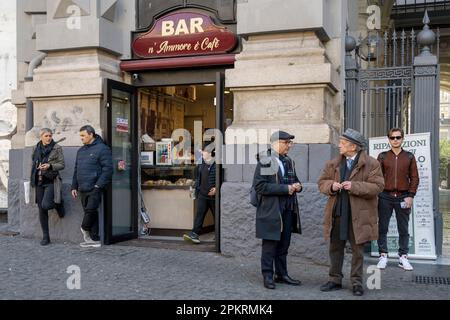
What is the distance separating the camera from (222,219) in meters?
7.64

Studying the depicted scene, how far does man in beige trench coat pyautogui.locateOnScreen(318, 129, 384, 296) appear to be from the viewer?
5.54 meters

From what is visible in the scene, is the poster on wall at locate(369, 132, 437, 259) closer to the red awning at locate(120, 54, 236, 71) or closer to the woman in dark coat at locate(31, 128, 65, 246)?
the red awning at locate(120, 54, 236, 71)

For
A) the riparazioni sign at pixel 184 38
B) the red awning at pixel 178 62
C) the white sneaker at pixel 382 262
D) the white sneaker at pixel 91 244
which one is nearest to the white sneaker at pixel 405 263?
the white sneaker at pixel 382 262

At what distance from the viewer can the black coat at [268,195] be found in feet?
18.9

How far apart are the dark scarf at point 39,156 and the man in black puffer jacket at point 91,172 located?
53 centimetres

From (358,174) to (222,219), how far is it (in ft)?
8.51

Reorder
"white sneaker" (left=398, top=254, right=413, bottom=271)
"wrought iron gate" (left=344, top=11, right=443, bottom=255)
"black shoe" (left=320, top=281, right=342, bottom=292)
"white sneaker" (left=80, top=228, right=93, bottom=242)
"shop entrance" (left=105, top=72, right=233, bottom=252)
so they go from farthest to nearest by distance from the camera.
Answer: "shop entrance" (left=105, top=72, right=233, bottom=252), "white sneaker" (left=80, top=228, right=93, bottom=242), "wrought iron gate" (left=344, top=11, right=443, bottom=255), "white sneaker" (left=398, top=254, right=413, bottom=271), "black shoe" (left=320, top=281, right=342, bottom=292)

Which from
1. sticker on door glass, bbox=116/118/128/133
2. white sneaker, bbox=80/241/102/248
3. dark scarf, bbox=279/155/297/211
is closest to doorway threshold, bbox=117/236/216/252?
white sneaker, bbox=80/241/102/248

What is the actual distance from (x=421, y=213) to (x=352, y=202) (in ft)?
7.85

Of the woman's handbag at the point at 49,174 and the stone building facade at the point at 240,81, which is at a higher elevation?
the stone building facade at the point at 240,81

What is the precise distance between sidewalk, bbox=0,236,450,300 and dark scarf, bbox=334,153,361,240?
70cm

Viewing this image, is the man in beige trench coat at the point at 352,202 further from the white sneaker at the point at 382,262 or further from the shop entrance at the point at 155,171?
the shop entrance at the point at 155,171

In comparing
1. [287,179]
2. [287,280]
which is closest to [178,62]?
[287,179]
